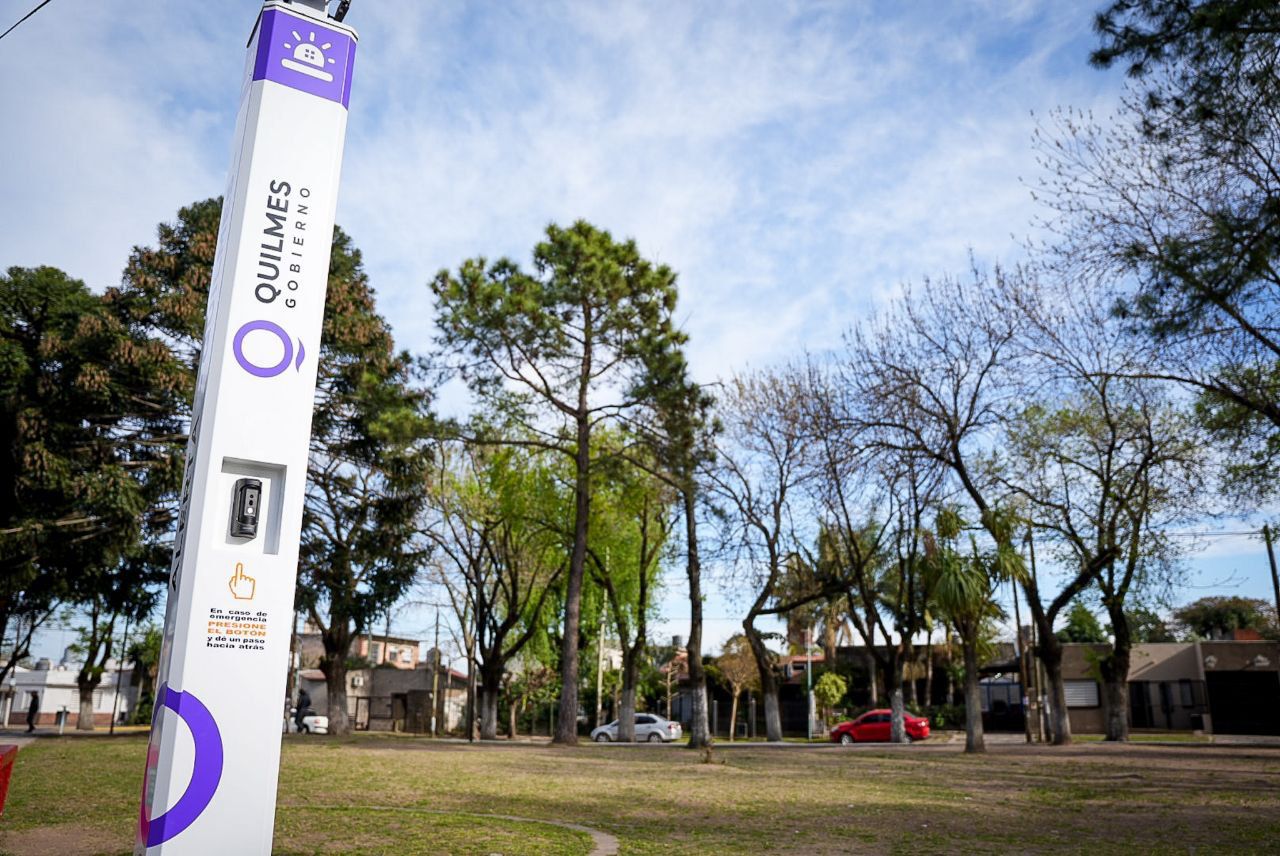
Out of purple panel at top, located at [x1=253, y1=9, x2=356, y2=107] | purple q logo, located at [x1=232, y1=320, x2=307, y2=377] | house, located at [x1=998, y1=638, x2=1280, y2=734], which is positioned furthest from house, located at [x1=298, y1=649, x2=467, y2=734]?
purple panel at top, located at [x1=253, y1=9, x2=356, y2=107]

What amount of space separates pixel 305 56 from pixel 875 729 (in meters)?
34.0

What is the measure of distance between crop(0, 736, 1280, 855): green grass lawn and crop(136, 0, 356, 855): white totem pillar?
2.44m

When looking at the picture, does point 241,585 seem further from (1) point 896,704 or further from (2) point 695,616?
(1) point 896,704

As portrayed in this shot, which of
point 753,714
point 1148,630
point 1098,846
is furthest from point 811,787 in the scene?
point 1148,630

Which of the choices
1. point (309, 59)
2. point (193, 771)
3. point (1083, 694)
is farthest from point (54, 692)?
point (309, 59)

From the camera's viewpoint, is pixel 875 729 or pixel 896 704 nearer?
pixel 896 704

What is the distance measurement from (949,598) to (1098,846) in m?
15.2

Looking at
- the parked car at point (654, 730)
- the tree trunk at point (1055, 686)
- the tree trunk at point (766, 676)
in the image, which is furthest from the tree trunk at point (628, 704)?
the tree trunk at point (1055, 686)

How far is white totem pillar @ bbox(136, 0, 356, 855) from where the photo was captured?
5.31 meters

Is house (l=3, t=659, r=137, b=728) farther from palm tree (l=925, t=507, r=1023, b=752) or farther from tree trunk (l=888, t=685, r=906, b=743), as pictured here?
palm tree (l=925, t=507, r=1023, b=752)

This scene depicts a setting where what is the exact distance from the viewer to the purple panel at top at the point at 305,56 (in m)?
6.18

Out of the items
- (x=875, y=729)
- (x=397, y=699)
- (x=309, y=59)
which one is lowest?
(x=875, y=729)

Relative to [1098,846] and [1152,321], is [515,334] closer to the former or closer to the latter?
[1152,321]

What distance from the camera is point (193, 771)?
5.27 meters
